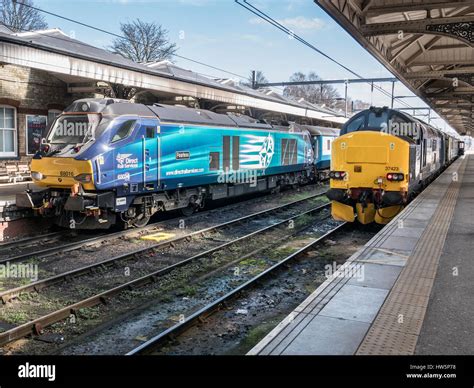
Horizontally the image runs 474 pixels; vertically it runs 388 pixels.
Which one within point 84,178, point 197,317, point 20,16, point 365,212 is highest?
point 20,16

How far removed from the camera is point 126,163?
1212cm

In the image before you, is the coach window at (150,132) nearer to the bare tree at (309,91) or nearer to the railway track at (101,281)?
the railway track at (101,281)

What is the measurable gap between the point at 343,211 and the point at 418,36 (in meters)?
8.11

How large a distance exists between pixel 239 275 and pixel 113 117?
5.25m

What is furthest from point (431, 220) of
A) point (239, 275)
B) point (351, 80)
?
point (351, 80)

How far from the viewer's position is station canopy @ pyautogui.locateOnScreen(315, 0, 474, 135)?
12.3 m

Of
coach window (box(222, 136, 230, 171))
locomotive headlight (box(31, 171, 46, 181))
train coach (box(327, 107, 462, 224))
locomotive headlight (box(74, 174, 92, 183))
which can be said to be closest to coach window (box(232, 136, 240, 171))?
coach window (box(222, 136, 230, 171))

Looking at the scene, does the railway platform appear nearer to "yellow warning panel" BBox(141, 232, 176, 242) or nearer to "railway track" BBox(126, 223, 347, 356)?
"railway track" BBox(126, 223, 347, 356)

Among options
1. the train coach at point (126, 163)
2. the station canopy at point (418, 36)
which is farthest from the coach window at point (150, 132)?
the station canopy at point (418, 36)

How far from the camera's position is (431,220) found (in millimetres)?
11086

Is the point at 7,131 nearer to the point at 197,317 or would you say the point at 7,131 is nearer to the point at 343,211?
the point at 343,211

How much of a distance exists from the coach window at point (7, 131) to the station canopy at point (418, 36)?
11737 millimetres

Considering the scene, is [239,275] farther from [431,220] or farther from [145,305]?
[431,220]

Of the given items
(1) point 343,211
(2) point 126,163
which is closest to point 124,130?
(2) point 126,163
